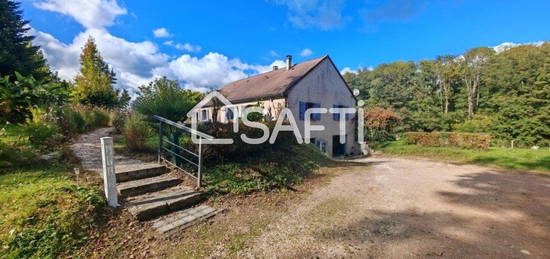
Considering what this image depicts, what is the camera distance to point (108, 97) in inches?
779

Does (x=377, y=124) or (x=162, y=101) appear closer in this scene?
(x=162, y=101)

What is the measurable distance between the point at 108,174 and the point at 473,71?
40.1 metres

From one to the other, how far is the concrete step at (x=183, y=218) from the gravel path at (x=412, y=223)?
112 centimetres

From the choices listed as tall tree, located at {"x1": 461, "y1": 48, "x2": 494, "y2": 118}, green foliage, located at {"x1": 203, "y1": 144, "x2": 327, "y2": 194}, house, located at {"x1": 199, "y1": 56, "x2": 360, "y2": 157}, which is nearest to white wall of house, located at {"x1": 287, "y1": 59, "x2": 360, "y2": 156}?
house, located at {"x1": 199, "y1": 56, "x2": 360, "y2": 157}

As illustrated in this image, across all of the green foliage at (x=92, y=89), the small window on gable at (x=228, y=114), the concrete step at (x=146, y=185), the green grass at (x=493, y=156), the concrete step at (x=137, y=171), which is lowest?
the green grass at (x=493, y=156)

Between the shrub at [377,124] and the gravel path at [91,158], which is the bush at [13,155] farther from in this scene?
the shrub at [377,124]

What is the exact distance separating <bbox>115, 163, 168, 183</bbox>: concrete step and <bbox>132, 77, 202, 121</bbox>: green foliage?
309 cm

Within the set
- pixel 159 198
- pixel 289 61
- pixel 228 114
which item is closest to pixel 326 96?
pixel 289 61

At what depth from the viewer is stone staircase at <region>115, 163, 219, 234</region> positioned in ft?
11.1

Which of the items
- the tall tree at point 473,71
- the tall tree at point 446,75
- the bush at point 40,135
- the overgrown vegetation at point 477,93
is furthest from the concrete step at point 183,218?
the tall tree at point 446,75

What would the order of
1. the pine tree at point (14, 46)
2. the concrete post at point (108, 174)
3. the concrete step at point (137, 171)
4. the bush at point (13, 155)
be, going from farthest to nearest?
1. the pine tree at point (14, 46)
2. the concrete step at point (137, 171)
3. the bush at point (13, 155)
4. the concrete post at point (108, 174)

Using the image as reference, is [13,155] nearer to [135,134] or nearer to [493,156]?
[135,134]

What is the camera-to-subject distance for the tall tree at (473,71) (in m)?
28.8

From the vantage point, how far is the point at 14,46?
11.4m
